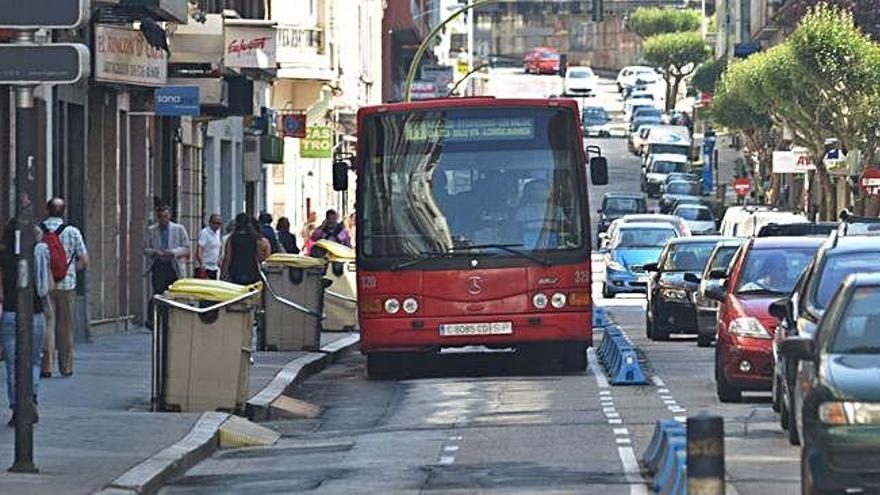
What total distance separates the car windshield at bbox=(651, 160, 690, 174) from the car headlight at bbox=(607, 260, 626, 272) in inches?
2097

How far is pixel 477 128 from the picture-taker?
2739cm

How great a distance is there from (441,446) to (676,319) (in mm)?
16133

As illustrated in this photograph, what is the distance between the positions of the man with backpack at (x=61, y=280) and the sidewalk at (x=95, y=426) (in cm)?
22

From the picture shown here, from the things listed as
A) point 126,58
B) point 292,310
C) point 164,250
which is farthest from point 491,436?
point 164,250

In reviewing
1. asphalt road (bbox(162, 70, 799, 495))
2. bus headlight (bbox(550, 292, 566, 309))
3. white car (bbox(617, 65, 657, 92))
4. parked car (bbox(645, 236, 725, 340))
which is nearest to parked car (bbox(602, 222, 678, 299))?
parked car (bbox(645, 236, 725, 340))

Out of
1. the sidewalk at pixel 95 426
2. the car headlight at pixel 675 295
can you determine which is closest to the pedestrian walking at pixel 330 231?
the car headlight at pixel 675 295

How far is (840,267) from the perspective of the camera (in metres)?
19.3

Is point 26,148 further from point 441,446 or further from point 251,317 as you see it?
point 251,317

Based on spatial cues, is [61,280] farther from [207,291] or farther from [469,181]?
[207,291]

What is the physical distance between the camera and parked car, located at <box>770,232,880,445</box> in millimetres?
18156

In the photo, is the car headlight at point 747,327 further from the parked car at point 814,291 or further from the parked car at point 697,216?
the parked car at point 697,216

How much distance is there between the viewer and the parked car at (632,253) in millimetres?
50375

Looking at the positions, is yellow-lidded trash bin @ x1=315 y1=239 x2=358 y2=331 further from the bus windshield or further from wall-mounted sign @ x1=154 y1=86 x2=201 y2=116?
the bus windshield

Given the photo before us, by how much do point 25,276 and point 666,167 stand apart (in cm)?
8961
